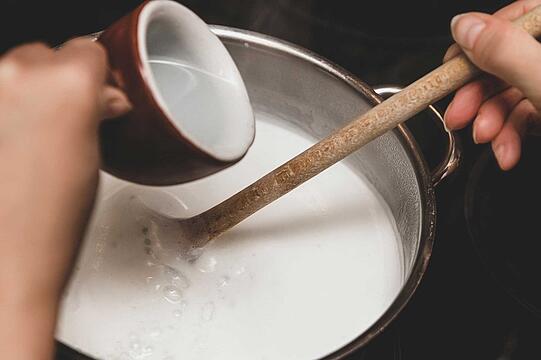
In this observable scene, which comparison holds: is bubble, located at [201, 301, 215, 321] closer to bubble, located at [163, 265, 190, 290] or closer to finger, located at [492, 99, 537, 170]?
bubble, located at [163, 265, 190, 290]

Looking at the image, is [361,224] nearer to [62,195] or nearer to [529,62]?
[529,62]

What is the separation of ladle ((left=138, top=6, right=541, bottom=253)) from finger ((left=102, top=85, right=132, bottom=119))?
0.30 metres

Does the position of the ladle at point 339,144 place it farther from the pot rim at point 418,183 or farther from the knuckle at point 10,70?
the knuckle at point 10,70

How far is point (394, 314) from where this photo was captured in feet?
2.64

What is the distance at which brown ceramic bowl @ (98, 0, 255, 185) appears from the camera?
0.71 meters

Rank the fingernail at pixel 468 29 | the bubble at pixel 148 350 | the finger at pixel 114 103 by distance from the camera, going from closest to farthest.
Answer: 1. the finger at pixel 114 103
2. the fingernail at pixel 468 29
3. the bubble at pixel 148 350

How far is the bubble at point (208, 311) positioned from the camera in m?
0.97

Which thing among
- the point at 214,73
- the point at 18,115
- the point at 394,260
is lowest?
the point at 394,260

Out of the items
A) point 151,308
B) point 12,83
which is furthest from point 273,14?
point 12,83

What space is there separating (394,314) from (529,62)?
1.08 ft

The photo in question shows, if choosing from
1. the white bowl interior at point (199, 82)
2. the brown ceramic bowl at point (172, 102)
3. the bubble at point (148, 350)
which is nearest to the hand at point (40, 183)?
the brown ceramic bowl at point (172, 102)

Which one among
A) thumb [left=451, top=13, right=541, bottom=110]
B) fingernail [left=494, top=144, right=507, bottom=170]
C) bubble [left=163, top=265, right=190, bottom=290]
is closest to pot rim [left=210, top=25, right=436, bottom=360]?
fingernail [left=494, top=144, right=507, bottom=170]

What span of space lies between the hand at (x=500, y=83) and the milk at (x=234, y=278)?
0.83 ft

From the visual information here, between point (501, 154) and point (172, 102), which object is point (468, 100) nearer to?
point (501, 154)
